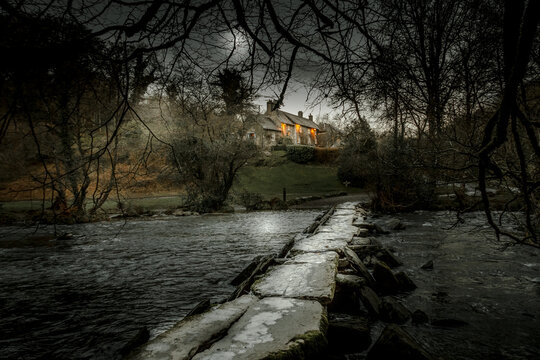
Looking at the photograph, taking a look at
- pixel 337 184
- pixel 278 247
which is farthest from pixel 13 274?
pixel 337 184

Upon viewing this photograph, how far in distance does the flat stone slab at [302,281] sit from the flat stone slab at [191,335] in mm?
644

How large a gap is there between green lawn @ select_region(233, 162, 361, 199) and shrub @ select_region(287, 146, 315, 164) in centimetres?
93

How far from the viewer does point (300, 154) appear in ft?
118

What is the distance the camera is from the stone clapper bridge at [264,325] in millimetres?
2264

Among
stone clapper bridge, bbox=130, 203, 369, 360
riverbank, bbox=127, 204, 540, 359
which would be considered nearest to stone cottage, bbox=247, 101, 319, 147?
riverbank, bbox=127, 204, 540, 359

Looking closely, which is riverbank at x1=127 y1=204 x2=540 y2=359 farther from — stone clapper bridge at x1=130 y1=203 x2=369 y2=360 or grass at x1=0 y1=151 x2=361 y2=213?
grass at x1=0 y1=151 x2=361 y2=213

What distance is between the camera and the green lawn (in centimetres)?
2631

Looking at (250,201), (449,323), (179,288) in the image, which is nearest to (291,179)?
(250,201)

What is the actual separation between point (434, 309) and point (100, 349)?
4.27 metres

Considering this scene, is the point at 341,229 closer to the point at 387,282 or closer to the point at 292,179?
the point at 387,282

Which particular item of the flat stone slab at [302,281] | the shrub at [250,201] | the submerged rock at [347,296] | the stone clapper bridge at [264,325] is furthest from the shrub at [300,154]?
the submerged rock at [347,296]

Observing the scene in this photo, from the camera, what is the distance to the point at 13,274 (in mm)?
6219

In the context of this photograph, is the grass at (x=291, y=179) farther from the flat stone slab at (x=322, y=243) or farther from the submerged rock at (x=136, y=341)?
the submerged rock at (x=136, y=341)

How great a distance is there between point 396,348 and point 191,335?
1.80m
